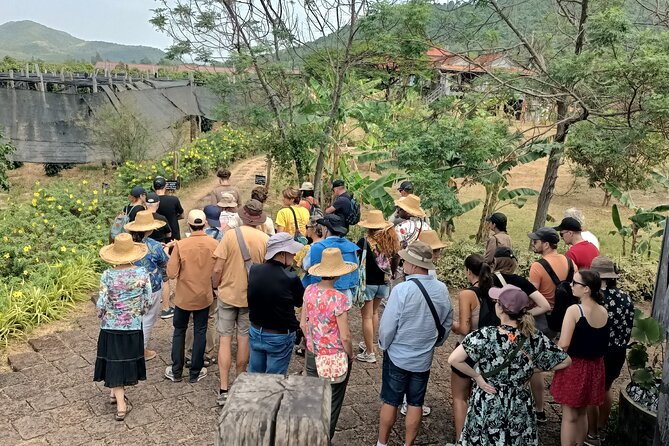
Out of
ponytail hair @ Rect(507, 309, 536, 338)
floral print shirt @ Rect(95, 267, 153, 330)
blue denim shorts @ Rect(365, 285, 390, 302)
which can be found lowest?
blue denim shorts @ Rect(365, 285, 390, 302)

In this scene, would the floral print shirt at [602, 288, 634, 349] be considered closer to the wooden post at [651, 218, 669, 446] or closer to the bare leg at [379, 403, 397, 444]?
the wooden post at [651, 218, 669, 446]

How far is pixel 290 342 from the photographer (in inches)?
164

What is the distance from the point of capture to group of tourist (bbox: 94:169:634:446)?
128 inches

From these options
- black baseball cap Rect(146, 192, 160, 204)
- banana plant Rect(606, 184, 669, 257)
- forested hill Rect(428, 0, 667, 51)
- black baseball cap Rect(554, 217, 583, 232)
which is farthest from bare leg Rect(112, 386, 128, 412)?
banana plant Rect(606, 184, 669, 257)

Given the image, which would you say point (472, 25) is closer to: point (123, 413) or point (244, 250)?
point (244, 250)

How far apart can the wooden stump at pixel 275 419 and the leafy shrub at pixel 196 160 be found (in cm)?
955

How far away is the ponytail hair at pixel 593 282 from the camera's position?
11.9 feet

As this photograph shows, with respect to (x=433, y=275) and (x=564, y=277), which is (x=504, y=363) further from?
(x=564, y=277)

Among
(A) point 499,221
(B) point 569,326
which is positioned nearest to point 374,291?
(A) point 499,221

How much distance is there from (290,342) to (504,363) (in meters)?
A: 1.64

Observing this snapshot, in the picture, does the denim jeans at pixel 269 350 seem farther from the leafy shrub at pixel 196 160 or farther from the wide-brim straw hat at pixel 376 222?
the leafy shrub at pixel 196 160

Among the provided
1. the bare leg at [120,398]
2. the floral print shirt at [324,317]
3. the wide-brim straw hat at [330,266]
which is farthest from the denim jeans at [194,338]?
the wide-brim straw hat at [330,266]

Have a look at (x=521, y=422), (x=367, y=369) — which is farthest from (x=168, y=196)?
(x=521, y=422)

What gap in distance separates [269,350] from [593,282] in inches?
89.3
